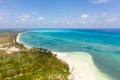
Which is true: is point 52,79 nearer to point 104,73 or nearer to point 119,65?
point 104,73

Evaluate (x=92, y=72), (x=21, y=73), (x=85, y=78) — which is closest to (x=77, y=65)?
(x=92, y=72)

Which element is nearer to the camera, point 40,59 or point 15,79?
point 15,79

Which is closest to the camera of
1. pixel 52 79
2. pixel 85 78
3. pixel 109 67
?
pixel 52 79

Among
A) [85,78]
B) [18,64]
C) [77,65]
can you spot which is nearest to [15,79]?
[18,64]

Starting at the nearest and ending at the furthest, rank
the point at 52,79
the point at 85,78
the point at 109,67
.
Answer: the point at 52,79 → the point at 85,78 → the point at 109,67

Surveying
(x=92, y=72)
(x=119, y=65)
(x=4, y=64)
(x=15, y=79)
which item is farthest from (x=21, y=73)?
(x=119, y=65)

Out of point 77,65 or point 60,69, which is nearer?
point 60,69

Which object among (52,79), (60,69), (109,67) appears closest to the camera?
(52,79)

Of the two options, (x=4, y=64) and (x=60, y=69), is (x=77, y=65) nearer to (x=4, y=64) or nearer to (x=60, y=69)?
(x=60, y=69)

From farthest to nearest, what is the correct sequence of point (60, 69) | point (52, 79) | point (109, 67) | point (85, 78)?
1. point (109, 67)
2. point (60, 69)
3. point (85, 78)
4. point (52, 79)
